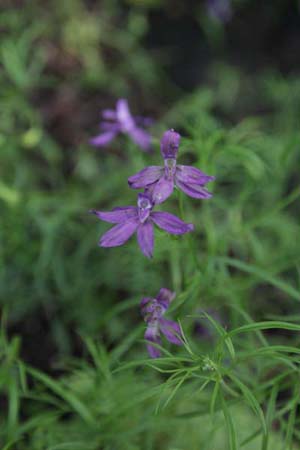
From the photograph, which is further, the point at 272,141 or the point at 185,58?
the point at 185,58

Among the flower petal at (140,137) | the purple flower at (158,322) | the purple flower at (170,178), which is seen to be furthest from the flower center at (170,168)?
the flower petal at (140,137)

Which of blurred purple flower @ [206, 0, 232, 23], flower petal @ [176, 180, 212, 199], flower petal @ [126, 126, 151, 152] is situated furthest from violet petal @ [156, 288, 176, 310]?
blurred purple flower @ [206, 0, 232, 23]

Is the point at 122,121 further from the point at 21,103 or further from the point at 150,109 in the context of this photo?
the point at 150,109

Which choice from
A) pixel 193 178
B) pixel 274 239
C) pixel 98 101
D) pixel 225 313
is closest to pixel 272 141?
pixel 274 239

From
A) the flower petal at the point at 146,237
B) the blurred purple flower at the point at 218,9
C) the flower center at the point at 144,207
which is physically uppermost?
the blurred purple flower at the point at 218,9

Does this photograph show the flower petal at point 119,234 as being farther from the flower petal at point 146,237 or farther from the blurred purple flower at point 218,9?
the blurred purple flower at point 218,9

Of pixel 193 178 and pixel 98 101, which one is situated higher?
pixel 98 101

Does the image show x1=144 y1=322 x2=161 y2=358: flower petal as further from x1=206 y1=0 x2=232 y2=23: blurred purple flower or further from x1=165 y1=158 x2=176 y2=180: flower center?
x1=206 y1=0 x2=232 y2=23: blurred purple flower

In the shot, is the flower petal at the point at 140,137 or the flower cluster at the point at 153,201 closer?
the flower cluster at the point at 153,201
